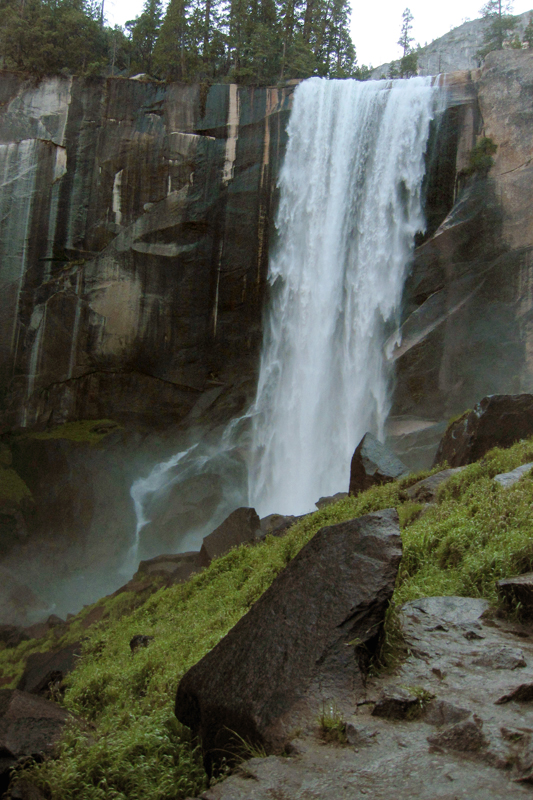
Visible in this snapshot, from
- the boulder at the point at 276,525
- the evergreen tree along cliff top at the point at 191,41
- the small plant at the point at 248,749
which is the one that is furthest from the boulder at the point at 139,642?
the evergreen tree along cliff top at the point at 191,41

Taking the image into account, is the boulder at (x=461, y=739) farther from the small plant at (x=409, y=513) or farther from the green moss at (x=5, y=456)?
the green moss at (x=5, y=456)

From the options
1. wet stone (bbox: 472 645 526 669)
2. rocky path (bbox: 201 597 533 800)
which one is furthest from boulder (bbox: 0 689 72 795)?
wet stone (bbox: 472 645 526 669)

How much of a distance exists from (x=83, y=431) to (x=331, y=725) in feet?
70.1

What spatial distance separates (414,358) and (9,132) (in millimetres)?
18498

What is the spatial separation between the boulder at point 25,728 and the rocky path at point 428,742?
2114 millimetres

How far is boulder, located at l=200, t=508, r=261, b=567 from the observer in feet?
47.8

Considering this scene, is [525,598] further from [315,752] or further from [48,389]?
[48,389]

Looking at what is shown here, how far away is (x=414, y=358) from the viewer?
66.4 ft

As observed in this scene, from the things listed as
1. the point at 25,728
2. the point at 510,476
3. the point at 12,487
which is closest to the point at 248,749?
the point at 25,728

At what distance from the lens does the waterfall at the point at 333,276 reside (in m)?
21.5

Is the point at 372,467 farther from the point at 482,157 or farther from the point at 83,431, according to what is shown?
the point at 83,431

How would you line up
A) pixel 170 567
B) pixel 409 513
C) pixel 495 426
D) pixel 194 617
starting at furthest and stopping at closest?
pixel 170 567, pixel 495 426, pixel 194 617, pixel 409 513

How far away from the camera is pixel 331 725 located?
3693 millimetres

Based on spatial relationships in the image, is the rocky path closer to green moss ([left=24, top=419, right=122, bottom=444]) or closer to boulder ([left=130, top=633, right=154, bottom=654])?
boulder ([left=130, top=633, right=154, bottom=654])
